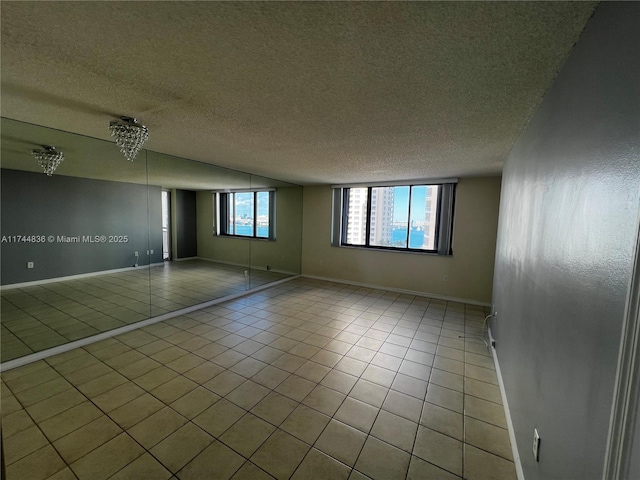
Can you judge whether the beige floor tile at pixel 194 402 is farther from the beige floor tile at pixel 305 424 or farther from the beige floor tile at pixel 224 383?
the beige floor tile at pixel 305 424

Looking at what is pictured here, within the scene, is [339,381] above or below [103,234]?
below

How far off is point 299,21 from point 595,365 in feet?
5.32

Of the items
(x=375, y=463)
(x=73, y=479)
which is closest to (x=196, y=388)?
(x=73, y=479)

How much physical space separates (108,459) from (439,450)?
2055 millimetres

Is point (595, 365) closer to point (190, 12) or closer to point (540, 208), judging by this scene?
point (540, 208)

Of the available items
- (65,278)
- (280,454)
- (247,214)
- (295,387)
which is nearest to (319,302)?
(295,387)

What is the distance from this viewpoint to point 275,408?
6.52 feet

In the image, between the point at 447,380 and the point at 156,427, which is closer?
the point at 156,427

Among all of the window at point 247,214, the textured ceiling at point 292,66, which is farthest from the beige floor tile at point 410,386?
the window at point 247,214

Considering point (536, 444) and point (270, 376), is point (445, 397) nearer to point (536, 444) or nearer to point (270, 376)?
point (536, 444)

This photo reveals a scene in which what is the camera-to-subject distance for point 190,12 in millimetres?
1023

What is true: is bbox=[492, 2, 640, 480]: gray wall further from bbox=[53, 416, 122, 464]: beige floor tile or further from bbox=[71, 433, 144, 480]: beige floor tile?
bbox=[53, 416, 122, 464]: beige floor tile

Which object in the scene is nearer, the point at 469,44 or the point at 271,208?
the point at 469,44

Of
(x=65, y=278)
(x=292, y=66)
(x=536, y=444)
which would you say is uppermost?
(x=292, y=66)
